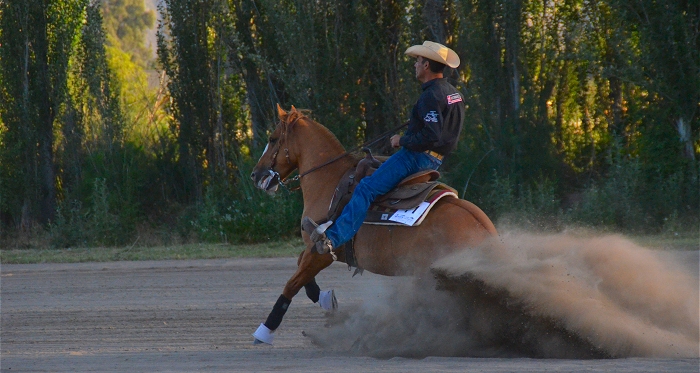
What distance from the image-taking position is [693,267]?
10.7 meters

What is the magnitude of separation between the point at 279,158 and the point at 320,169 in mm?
533

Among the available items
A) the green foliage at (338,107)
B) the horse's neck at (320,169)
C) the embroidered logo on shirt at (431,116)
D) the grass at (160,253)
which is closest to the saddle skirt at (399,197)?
the horse's neck at (320,169)

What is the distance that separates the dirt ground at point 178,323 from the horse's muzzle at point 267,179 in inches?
53.3

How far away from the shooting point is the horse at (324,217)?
6289 millimetres

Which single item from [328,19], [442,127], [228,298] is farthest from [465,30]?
[442,127]

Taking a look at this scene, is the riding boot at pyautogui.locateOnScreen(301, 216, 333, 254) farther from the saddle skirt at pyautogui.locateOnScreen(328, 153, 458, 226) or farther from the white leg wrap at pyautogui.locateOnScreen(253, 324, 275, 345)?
the white leg wrap at pyautogui.locateOnScreen(253, 324, 275, 345)

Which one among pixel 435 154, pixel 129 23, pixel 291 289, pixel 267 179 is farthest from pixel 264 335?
pixel 129 23

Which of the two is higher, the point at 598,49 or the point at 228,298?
the point at 598,49

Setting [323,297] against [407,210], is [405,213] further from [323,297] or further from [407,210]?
[323,297]

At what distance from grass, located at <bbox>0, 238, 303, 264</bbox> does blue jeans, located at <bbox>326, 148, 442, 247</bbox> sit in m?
6.68

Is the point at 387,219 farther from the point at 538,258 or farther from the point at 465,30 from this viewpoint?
the point at 465,30

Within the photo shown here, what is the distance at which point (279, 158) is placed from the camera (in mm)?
7824

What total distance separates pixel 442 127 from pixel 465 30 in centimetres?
1056

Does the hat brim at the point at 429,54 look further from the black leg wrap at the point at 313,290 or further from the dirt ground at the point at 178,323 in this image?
the black leg wrap at the point at 313,290
